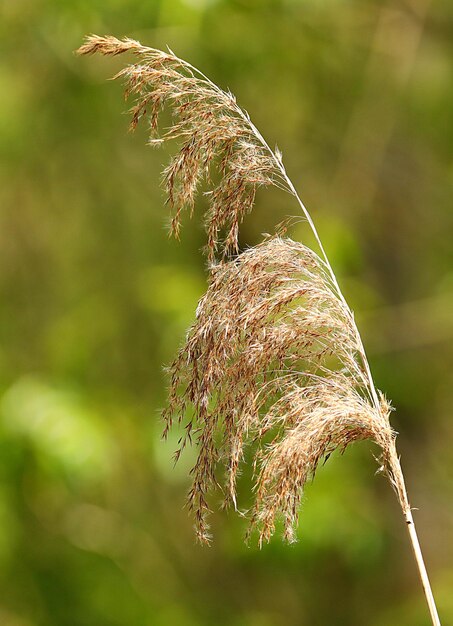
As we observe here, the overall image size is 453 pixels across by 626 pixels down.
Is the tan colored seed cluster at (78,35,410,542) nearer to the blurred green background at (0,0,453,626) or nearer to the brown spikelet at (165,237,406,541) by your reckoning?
the brown spikelet at (165,237,406,541)

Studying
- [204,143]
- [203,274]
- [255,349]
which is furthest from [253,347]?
[203,274]

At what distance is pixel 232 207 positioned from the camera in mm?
1649

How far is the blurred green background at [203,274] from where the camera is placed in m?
4.71

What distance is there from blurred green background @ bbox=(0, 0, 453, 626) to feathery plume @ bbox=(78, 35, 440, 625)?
2817mm

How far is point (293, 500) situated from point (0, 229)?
12.9 feet

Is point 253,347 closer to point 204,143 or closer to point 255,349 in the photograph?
point 255,349

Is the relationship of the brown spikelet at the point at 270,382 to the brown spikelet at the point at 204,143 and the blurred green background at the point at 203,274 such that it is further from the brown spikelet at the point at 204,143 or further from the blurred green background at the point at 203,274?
the blurred green background at the point at 203,274

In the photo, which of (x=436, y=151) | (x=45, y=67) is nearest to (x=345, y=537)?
(x=436, y=151)

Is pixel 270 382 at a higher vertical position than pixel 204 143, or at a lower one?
lower

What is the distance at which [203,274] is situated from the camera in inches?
193

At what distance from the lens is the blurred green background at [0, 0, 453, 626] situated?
4707 millimetres

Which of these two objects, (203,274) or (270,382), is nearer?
(270,382)

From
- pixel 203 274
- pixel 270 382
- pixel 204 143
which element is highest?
pixel 203 274

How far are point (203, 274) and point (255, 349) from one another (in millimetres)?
3346
